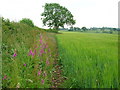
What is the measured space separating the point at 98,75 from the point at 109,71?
246 mm

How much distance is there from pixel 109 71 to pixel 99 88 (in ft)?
1.56

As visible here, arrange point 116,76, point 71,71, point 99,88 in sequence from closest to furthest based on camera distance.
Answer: point 99,88, point 116,76, point 71,71

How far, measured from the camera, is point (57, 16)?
150ft

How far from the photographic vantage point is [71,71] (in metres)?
3.63

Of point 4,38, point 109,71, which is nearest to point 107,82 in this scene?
point 109,71

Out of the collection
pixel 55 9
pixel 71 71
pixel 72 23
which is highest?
pixel 55 9

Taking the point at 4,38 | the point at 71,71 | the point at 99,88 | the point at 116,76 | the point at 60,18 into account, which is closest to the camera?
the point at 99,88

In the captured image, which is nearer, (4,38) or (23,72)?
(23,72)

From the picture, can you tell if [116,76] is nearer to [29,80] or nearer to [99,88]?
[99,88]

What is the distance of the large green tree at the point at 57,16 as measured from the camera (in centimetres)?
4588

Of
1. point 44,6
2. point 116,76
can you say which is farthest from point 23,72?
point 44,6

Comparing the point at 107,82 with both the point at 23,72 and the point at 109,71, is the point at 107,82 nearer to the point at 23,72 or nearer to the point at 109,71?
the point at 109,71

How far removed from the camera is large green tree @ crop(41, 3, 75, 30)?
151ft

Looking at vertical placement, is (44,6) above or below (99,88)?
above
